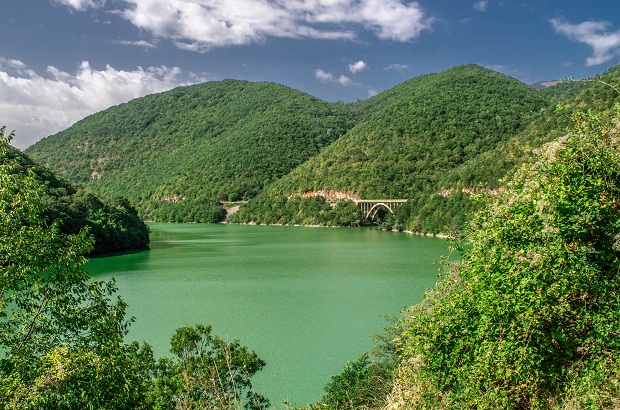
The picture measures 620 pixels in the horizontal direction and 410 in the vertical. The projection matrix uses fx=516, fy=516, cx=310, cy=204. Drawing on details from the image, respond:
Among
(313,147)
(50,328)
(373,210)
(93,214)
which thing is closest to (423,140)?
(373,210)

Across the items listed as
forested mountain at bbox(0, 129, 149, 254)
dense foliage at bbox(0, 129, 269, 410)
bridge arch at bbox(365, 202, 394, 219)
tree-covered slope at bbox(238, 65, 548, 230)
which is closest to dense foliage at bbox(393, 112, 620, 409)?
dense foliage at bbox(0, 129, 269, 410)

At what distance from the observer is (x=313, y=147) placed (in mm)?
94188

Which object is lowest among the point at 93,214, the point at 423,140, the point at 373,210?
the point at 93,214

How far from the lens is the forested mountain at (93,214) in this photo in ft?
106

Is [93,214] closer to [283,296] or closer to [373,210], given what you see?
[283,296]

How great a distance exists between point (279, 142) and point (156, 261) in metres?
63.0

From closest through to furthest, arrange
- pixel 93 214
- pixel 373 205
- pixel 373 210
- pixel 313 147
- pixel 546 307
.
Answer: pixel 546 307
pixel 93 214
pixel 373 205
pixel 373 210
pixel 313 147

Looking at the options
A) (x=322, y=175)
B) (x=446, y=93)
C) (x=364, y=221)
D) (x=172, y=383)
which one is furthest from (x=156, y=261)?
(x=446, y=93)

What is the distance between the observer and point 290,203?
74.3 m

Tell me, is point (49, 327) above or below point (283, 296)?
above

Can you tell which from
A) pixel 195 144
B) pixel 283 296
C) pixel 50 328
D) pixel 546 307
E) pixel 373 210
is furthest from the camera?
pixel 195 144

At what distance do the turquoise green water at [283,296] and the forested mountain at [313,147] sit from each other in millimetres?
15963

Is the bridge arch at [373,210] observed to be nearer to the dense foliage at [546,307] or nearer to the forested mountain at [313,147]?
the forested mountain at [313,147]

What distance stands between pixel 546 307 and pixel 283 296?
16629 mm
